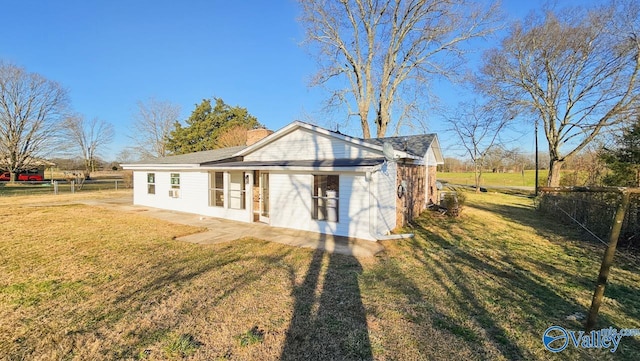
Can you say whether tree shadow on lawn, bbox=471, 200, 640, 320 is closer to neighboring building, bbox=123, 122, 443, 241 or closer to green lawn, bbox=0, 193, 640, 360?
green lawn, bbox=0, 193, 640, 360

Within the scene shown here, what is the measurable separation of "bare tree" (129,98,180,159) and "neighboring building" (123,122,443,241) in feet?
92.9

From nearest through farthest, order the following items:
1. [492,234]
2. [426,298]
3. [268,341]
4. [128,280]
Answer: [268,341], [426,298], [128,280], [492,234]

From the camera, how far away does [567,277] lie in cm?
557

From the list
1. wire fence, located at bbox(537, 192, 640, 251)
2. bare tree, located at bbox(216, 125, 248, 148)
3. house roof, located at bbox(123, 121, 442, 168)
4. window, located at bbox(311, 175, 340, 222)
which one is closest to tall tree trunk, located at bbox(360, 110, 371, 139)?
house roof, located at bbox(123, 121, 442, 168)

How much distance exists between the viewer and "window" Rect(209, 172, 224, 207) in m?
12.4

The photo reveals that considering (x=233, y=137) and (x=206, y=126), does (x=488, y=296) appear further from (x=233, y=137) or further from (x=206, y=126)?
(x=206, y=126)

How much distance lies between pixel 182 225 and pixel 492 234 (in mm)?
11113

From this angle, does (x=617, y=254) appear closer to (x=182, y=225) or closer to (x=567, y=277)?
(x=567, y=277)

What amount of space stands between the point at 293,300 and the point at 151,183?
1427 cm

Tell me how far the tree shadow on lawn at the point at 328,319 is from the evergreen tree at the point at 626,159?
9.38m

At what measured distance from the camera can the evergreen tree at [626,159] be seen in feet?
27.3

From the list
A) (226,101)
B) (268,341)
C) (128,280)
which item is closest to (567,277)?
(268,341)

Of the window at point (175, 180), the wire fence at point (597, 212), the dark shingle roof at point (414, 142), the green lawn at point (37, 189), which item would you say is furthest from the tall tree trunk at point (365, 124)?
the green lawn at point (37, 189)

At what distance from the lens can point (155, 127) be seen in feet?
126
